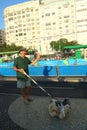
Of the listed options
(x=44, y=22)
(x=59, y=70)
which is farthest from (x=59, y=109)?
(x=44, y=22)

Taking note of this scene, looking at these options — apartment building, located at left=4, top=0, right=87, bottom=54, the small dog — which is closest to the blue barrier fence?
the small dog

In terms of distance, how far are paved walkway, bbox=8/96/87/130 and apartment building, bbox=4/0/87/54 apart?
4789 inches

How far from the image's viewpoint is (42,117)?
26.6 feet

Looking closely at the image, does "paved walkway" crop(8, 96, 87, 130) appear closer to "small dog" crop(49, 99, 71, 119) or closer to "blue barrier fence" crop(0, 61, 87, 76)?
"small dog" crop(49, 99, 71, 119)

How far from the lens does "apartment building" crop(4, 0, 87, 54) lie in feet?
455

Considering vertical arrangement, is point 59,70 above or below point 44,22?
below

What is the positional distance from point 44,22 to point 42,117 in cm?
14121

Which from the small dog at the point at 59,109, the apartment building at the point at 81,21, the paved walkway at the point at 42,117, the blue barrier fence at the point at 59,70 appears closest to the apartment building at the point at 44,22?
the apartment building at the point at 81,21

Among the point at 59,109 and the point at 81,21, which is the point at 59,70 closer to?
the point at 59,109

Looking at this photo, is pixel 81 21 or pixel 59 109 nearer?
pixel 59 109

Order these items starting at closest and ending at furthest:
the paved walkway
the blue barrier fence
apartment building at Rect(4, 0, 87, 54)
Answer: the paved walkway → the blue barrier fence → apartment building at Rect(4, 0, 87, 54)

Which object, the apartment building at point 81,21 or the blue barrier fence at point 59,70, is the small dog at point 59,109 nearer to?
the blue barrier fence at point 59,70

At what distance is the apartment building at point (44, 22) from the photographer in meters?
139

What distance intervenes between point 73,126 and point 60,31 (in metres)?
137
